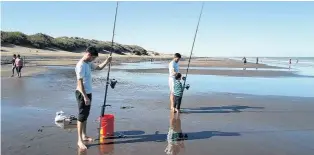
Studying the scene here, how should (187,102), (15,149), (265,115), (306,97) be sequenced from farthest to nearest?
(306,97) → (187,102) → (265,115) → (15,149)

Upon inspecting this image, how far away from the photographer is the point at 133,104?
39.1 feet

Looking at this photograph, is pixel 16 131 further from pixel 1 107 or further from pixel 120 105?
pixel 120 105

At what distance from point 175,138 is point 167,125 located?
1.36 m

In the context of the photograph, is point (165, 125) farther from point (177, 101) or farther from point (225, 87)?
point (225, 87)

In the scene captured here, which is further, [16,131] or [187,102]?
[187,102]

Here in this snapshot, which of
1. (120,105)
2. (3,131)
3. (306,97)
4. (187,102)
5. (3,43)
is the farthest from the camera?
(3,43)

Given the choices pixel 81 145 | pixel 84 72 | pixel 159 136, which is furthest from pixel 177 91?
pixel 81 145

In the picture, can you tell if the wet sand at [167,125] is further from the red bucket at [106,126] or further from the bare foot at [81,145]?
the red bucket at [106,126]

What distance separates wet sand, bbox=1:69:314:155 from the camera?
267 inches

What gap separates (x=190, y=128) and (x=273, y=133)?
5.90 ft

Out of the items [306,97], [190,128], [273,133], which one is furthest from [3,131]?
[306,97]

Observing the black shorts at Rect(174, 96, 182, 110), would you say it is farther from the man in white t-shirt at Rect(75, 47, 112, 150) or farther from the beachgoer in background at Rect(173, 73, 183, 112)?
the man in white t-shirt at Rect(75, 47, 112, 150)

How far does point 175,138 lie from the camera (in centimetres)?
741

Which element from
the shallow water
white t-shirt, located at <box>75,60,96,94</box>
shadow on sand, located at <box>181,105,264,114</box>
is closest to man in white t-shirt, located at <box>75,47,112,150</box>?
white t-shirt, located at <box>75,60,96,94</box>
